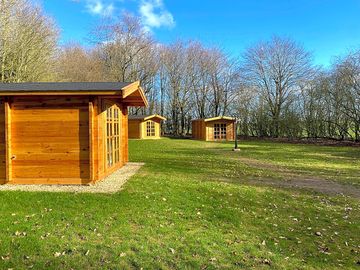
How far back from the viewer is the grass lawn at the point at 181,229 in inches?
138

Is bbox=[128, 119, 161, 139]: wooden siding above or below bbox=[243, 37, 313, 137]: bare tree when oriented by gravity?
below

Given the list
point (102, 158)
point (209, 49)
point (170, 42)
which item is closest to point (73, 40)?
point (170, 42)

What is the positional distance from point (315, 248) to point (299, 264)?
1.99 feet

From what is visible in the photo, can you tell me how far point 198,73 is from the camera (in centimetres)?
3994

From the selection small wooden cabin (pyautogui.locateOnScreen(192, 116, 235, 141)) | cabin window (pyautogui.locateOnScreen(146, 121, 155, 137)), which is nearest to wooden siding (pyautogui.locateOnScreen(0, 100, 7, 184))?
small wooden cabin (pyautogui.locateOnScreen(192, 116, 235, 141))

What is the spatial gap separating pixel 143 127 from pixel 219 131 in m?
8.20

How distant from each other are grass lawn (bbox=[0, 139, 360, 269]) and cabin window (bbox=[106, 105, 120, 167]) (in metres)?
1.95

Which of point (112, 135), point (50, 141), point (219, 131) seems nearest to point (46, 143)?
point (50, 141)

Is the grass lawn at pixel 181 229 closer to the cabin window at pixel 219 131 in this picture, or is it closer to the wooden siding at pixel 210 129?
the wooden siding at pixel 210 129

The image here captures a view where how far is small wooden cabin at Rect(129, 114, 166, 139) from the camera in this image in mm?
32312

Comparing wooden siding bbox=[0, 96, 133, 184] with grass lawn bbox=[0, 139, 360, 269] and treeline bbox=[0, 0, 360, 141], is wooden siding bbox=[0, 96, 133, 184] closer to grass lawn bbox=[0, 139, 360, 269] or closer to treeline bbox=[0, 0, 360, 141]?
grass lawn bbox=[0, 139, 360, 269]

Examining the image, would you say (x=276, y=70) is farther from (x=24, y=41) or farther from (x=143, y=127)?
(x=24, y=41)

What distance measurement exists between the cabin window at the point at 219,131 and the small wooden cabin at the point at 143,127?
23.0ft

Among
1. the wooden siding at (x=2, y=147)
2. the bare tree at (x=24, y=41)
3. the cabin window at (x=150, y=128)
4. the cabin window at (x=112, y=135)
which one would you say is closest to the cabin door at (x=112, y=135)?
the cabin window at (x=112, y=135)
